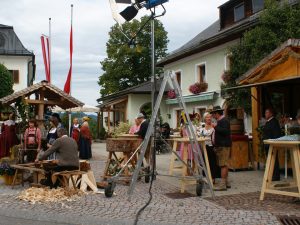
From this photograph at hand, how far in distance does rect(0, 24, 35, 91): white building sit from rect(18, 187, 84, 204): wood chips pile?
40.3m

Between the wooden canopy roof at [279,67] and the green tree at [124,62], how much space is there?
111 feet

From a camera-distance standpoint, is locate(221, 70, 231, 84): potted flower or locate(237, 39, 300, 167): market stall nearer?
locate(237, 39, 300, 167): market stall

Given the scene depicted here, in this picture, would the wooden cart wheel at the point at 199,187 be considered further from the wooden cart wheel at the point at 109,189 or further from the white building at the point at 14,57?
the white building at the point at 14,57

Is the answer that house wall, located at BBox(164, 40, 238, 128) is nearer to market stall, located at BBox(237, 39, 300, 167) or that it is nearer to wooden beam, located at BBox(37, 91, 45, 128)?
market stall, located at BBox(237, 39, 300, 167)

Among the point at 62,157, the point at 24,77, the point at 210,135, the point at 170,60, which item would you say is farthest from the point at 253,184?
the point at 24,77

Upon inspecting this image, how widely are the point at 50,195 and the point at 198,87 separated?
17.3 m

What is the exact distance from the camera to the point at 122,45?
148 feet

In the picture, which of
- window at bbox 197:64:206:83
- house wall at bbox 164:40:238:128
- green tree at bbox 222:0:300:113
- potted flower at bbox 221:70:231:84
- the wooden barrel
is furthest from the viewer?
window at bbox 197:64:206:83

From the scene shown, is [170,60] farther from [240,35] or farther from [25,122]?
[25,122]

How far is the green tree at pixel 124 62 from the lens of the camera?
45.6m

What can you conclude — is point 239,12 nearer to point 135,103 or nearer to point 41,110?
point 135,103

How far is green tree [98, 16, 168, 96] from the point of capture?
45562 mm

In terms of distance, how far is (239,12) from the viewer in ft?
74.7

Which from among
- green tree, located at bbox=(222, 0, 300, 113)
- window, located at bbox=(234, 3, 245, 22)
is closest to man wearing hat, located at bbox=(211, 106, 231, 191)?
green tree, located at bbox=(222, 0, 300, 113)
